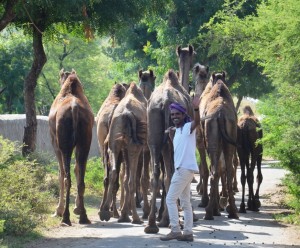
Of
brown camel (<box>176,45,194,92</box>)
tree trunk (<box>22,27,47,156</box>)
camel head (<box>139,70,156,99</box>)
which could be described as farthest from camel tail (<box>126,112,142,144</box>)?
tree trunk (<box>22,27,47,156</box>)

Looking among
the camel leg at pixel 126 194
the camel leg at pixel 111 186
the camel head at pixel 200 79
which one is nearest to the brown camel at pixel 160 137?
the camel leg at pixel 126 194

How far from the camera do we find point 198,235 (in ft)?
47.0

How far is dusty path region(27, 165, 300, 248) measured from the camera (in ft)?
43.7

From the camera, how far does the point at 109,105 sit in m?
18.7

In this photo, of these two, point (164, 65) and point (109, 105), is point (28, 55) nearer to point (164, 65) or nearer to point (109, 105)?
point (164, 65)

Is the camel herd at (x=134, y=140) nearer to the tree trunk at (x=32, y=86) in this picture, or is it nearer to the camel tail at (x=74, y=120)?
the camel tail at (x=74, y=120)

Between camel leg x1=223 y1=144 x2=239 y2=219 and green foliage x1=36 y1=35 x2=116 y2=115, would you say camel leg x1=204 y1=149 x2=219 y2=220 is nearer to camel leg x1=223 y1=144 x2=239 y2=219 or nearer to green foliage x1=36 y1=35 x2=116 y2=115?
camel leg x1=223 y1=144 x2=239 y2=219

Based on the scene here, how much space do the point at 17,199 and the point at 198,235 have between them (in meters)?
3.41

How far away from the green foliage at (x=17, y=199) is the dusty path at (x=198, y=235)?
0.49 m

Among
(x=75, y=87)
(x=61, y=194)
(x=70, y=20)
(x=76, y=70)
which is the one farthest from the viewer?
(x=76, y=70)

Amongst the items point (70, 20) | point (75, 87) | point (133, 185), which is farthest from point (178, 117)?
point (70, 20)

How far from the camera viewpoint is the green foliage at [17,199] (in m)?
14.1

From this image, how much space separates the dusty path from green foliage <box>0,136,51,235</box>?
0.49 m

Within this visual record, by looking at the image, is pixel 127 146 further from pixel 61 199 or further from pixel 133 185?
pixel 61 199
